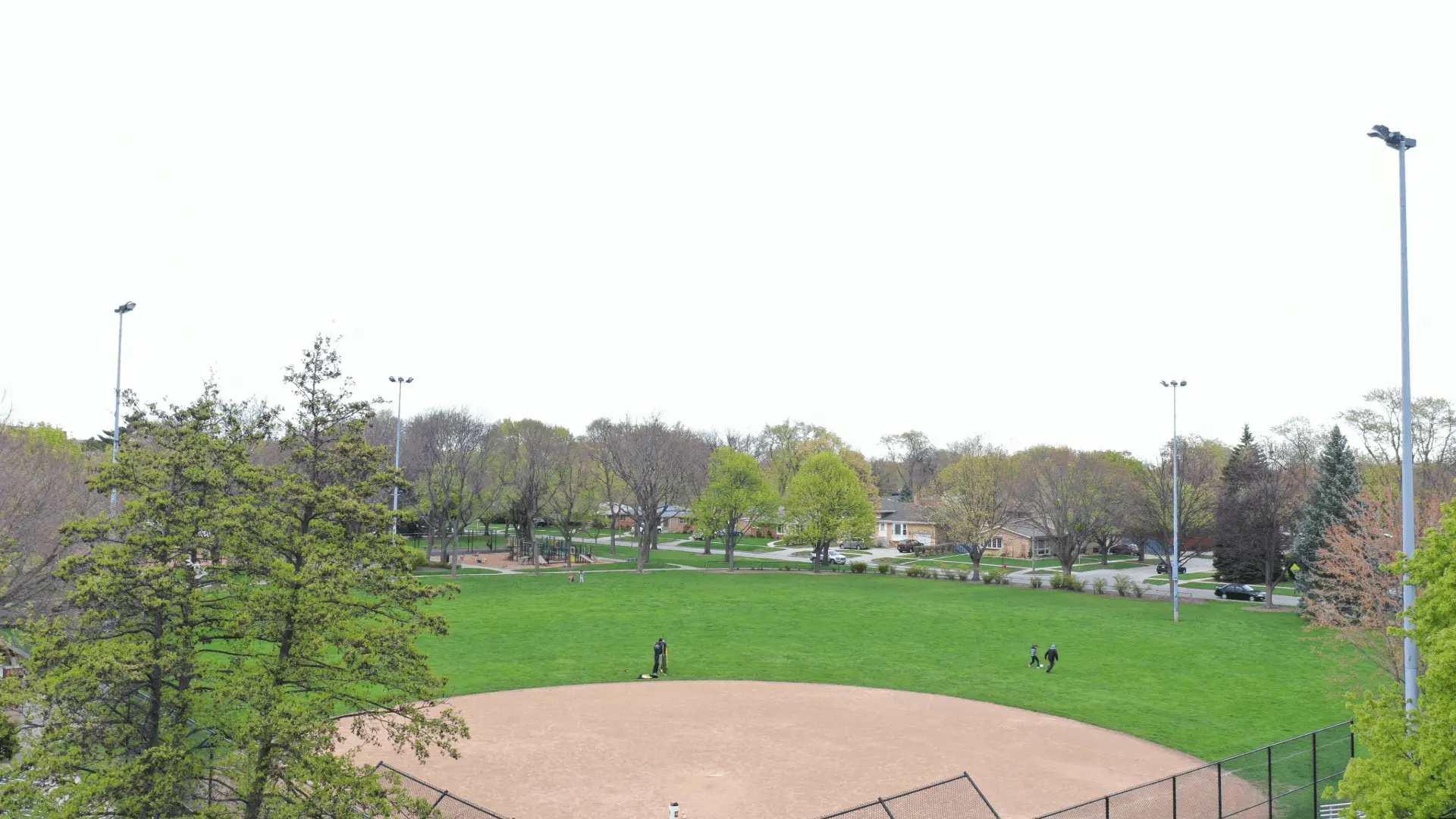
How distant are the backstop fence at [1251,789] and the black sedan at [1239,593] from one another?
130 ft

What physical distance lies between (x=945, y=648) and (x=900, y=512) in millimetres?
74417

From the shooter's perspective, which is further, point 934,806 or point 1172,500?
point 1172,500

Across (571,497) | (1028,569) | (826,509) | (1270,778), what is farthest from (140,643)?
(1028,569)

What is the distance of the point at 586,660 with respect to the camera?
35.8 m

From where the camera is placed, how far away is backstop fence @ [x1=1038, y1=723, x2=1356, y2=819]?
19.2m

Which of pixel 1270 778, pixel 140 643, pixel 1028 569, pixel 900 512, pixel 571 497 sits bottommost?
pixel 1028 569

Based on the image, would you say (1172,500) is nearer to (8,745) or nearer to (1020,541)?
(1020,541)

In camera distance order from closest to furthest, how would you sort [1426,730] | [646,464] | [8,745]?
1. [1426,730]
2. [8,745]
3. [646,464]

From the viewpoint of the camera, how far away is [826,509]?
7606cm

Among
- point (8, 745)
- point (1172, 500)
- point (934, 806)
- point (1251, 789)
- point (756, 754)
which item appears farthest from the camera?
point (1172, 500)

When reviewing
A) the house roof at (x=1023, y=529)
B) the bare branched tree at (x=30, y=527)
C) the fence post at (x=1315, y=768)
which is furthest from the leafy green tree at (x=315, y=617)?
the house roof at (x=1023, y=529)

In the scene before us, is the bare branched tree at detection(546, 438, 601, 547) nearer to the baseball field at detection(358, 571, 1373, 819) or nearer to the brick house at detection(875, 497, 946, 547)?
the baseball field at detection(358, 571, 1373, 819)

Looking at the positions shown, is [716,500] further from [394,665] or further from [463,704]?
[394,665]

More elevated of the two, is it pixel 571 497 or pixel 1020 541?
pixel 571 497
